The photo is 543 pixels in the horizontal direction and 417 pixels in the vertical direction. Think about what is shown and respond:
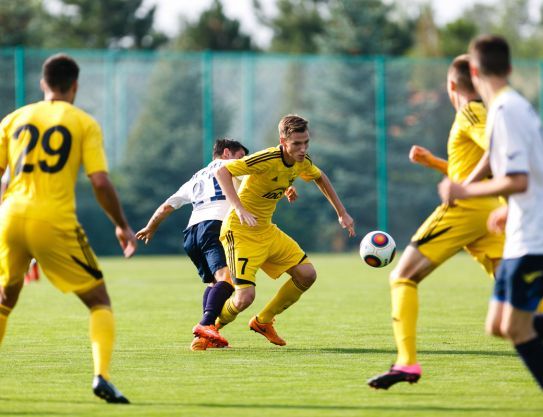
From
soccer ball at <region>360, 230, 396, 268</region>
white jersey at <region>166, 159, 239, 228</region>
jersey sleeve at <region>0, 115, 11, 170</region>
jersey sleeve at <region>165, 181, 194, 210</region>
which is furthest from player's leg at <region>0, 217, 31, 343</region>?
soccer ball at <region>360, 230, 396, 268</region>

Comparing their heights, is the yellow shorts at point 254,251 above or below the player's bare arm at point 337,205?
below

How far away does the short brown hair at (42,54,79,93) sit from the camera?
7188mm

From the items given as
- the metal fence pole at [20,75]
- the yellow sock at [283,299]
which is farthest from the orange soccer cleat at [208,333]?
the metal fence pole at [20,75]

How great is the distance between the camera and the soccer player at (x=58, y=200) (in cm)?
704

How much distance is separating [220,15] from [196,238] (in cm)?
4848

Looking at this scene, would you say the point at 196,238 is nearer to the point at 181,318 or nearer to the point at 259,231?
the point at 259,231

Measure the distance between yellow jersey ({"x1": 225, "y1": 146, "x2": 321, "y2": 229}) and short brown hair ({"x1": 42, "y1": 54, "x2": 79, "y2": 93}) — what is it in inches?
102

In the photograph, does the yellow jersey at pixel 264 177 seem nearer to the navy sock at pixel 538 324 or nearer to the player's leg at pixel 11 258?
the player's leg at pixel 11 258

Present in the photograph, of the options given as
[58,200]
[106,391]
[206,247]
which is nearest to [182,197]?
[206,247]

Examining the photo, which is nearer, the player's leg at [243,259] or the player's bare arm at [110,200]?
the player's bare arm at [110,200]

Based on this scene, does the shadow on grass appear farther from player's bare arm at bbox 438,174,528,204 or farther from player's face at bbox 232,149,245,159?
player's bare arm at bbox 438,174,528,204

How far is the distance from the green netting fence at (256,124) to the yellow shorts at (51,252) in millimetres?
24237

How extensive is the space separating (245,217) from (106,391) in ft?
8.50

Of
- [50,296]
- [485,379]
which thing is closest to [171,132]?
[50,296]
